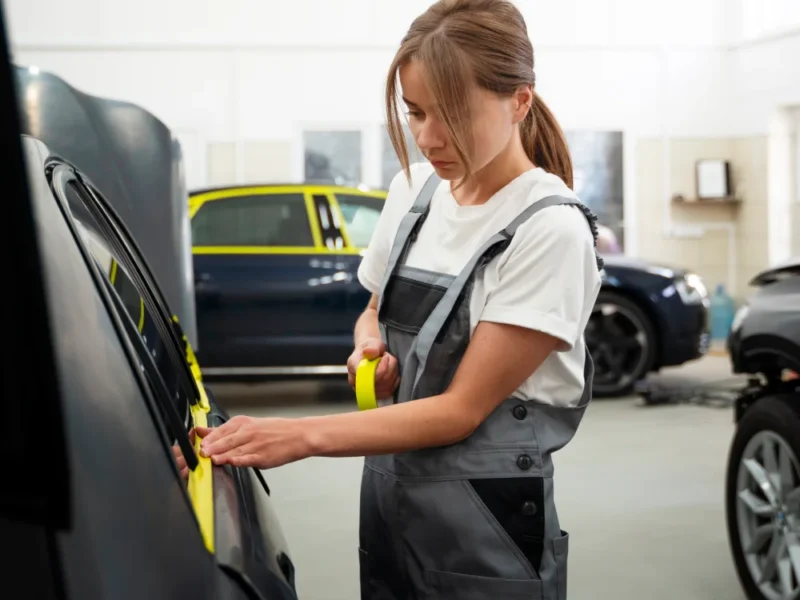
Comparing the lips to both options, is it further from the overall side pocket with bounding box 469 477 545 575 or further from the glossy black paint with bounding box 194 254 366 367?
the glossy black paint with bounding box 194 254 366 367

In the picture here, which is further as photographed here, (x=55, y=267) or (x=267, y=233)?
(x=267, y=233)

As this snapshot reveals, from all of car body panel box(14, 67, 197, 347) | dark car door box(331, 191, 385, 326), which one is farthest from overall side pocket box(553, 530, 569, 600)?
dark car door box(331, 191, 385, 326)

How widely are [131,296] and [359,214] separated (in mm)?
5403

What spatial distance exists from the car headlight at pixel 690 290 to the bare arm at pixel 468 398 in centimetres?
590

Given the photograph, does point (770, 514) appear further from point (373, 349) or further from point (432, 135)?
point (432, 135)

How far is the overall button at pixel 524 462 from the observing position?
59.9 inches

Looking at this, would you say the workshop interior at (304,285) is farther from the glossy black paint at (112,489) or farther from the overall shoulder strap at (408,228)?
the overall shoulder strap at (408,228)

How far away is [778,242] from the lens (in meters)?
11.2

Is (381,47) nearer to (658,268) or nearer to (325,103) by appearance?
(325,103)

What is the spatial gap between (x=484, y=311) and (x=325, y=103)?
999 centimetres

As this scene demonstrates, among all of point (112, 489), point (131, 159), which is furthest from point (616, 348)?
point (112, 489)

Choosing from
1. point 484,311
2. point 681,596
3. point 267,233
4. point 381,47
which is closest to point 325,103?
point 381,47

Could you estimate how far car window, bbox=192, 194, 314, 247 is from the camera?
22.8 feet

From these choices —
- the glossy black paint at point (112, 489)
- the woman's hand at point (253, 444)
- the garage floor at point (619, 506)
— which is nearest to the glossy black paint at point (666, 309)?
the garage floor at point (619, 506)
